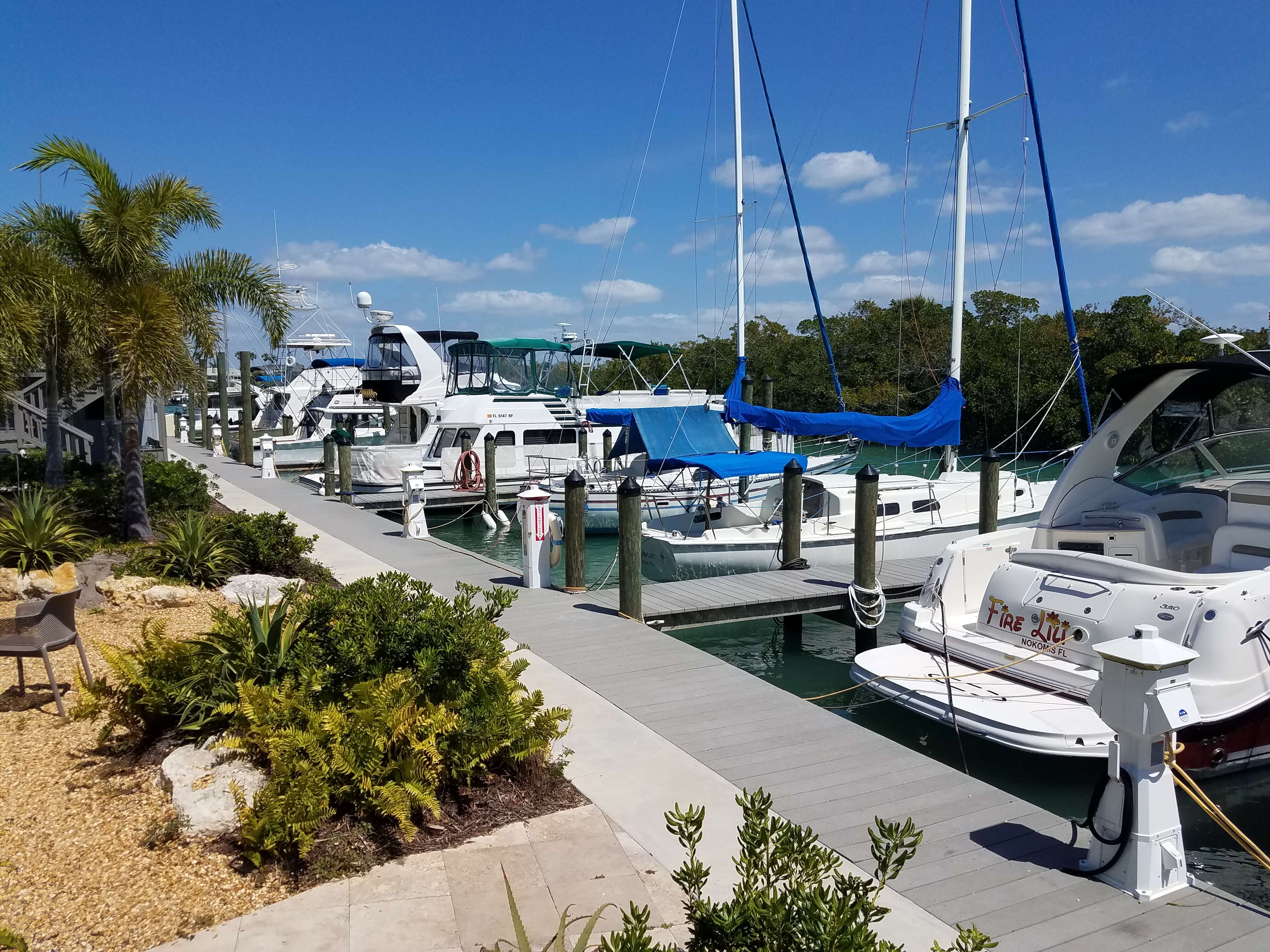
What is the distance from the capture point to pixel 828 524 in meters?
14.3

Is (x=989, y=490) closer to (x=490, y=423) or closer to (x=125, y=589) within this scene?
(x=125, y=589)

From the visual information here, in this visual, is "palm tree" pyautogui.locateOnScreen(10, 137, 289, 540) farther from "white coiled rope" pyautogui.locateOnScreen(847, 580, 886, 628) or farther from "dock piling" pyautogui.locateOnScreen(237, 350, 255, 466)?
"dock piling" pyautogui.locateOnScreen(237, 350, 255, 466)

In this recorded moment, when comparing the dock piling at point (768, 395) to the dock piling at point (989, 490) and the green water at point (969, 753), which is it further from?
the green water at point (969, 753)

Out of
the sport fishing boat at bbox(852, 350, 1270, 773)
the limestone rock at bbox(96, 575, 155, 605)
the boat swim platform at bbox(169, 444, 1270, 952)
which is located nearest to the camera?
the boat swim platform at bbox(169, 444, 1270, 952)

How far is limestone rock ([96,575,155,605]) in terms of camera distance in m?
9.40

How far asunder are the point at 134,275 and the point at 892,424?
11.4 m

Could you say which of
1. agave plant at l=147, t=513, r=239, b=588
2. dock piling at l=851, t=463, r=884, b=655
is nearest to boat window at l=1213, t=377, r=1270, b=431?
dock piling at l=851, t=463, r=884, b=655

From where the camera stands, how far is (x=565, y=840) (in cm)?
477

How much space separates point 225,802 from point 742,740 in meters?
3.30

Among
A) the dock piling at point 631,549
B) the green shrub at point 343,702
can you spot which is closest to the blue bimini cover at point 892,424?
the dock piling at point 631,549

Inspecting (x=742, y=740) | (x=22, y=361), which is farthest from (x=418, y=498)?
(x=742, y=740)

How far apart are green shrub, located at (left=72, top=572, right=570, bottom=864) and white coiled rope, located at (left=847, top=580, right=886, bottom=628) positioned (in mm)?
5319

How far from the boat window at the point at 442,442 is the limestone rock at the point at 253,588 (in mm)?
14487

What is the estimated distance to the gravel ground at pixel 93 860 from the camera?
3.89 meters
